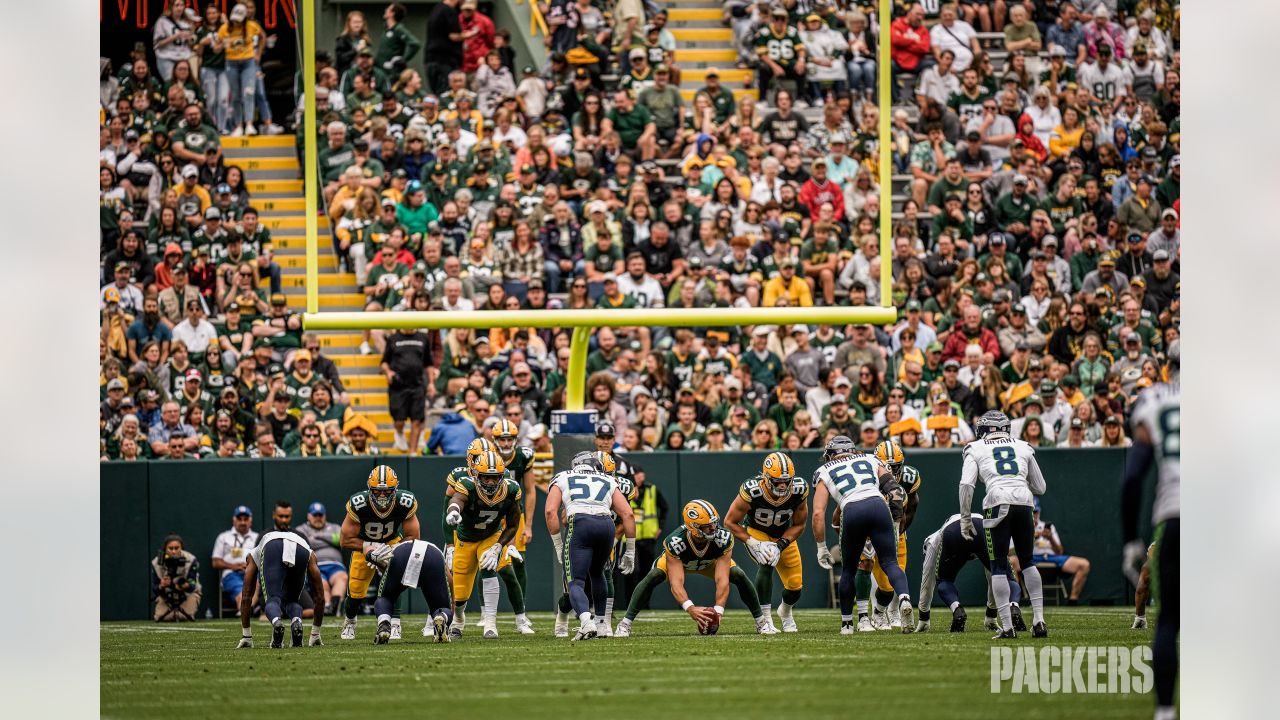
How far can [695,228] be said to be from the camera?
54.8 ft

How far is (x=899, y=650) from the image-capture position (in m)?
10.7

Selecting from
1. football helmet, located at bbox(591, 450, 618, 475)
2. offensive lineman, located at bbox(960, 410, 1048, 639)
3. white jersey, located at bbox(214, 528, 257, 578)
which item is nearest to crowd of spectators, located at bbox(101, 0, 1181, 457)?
white jersey, located at bbox(214, 528, 257, 578)

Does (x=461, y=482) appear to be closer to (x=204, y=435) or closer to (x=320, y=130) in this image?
(x=204, y=435)

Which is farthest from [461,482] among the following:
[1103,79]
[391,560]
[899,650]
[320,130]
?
[1103,79]

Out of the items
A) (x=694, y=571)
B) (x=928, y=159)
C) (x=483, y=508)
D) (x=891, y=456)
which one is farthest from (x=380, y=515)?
(x=928, y=159)

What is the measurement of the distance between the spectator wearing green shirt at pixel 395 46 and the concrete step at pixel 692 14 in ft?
9.39

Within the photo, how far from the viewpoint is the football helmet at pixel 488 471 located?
476 inches

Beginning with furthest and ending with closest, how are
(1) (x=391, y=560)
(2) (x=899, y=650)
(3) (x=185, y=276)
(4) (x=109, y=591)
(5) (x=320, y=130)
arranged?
(5) (x=320, y=130) < (3) (x=185, y=276) < (4) (x=109, y=591) < (1) (x=391, y=560) < (2) (x=899, y=650)

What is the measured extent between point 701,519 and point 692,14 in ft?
27.5

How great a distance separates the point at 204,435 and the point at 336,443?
3.86 feet

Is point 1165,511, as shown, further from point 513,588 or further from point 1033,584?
point 513,588

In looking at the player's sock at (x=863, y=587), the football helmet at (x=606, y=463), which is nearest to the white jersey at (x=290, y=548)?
the football helmet at (x=606, y=463)

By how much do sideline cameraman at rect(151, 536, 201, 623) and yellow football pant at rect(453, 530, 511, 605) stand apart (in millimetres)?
3507

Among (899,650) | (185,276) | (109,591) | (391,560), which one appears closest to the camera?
(899,650)
